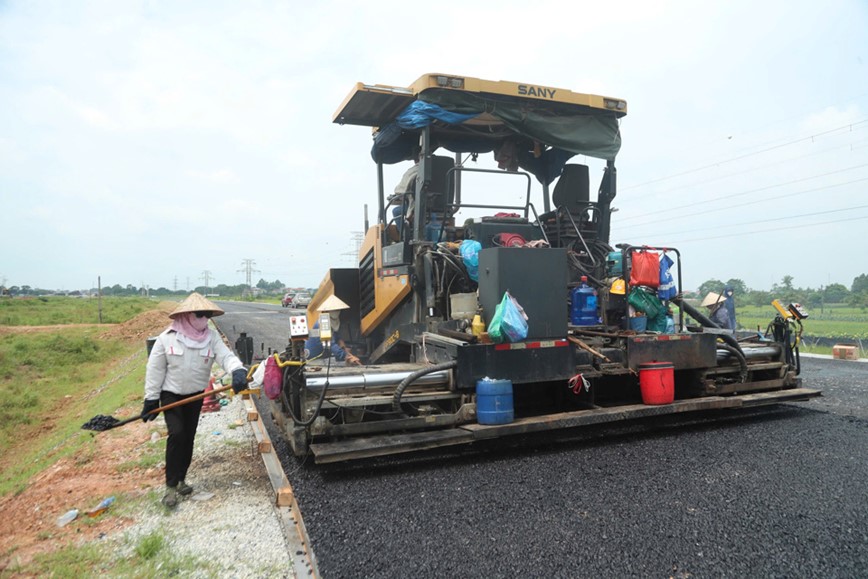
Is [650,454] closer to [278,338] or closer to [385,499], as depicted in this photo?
[385,499]

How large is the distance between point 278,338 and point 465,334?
46.0ft

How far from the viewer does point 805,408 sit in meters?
6.65

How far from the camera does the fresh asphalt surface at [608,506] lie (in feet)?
10.2

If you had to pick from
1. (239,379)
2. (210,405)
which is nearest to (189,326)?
(239,379)

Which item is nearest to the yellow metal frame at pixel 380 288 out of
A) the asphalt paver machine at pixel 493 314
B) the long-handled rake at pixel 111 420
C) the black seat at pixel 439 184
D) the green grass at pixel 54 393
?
the asphalt paver machine at pixel 493 314

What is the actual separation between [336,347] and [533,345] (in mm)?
3164

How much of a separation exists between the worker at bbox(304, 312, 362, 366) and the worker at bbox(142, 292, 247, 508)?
270 cm

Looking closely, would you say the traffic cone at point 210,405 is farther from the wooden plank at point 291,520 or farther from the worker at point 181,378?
the worker at point 181,378

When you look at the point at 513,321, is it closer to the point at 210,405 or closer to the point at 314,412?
the point at 314,412

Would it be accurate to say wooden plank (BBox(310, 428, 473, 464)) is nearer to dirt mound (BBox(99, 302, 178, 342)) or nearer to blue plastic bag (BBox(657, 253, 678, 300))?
blue plastic bag (BBox(657, 253, 678, 300))

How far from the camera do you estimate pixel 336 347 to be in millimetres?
7527

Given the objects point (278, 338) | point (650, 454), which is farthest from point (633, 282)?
point (278, 338)

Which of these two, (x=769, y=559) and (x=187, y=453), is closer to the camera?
(x=769, y=559)

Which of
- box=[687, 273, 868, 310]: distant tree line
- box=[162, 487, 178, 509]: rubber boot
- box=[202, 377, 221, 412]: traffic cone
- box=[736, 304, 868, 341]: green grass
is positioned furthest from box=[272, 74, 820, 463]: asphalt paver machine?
box=[687, 273, 868, 310]: distant tree line
